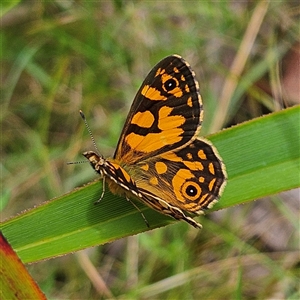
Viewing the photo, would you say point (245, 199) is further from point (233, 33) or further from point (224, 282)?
point (233, 33)

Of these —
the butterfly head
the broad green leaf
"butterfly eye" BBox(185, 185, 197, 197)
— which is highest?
the butterfly head

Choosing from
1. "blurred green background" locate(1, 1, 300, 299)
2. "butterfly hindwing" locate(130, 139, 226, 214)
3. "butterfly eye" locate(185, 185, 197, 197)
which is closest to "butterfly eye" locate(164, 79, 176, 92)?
"butterfly hindwing" locate(130, 139, 226, 214)

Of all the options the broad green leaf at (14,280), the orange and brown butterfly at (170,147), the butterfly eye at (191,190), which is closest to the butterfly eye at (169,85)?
the orange and brown butterfly at (170,147)

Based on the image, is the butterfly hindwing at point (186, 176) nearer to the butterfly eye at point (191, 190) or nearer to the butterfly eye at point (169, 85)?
the butterfly eye at point (191, 190)

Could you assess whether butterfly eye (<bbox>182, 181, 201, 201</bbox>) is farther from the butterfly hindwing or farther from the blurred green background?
the blurred green background

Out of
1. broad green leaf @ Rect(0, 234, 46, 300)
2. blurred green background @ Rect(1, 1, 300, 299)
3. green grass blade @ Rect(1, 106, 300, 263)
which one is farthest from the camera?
blurred green background @ Rect(1, 1, 300, 299)

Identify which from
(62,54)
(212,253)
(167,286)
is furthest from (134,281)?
(62,54)

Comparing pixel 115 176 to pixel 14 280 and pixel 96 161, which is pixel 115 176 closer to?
pixel 96 161
